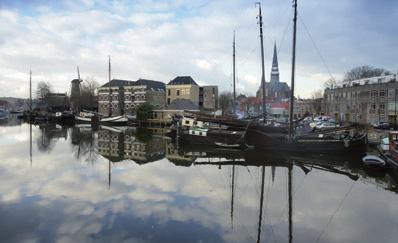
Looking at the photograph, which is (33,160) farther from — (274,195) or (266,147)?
(266,147)

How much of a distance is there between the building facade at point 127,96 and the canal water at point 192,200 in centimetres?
5431

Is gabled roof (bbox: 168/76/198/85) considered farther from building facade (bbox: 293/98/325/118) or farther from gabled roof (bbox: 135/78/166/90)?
building facade (bbox: 293/98/325/118)

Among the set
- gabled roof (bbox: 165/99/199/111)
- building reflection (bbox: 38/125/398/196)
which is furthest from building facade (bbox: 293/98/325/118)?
building reflection (bbox: 38/125/398/196)

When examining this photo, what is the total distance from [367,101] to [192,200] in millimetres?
Answer: 63816

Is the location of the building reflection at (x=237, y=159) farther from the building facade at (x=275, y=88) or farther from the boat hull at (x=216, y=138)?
the building facade at (x=275, y=88)

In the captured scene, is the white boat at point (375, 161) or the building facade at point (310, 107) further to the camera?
the building facade at point (310, 107)

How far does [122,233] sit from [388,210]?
35.0ft

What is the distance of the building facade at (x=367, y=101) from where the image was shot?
60562mm

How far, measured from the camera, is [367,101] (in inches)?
2628

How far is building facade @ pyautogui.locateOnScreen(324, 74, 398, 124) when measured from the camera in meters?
60.6

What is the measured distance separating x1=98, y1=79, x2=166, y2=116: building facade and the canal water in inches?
2138

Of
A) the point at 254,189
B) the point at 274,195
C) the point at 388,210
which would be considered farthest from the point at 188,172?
the point at 388,210

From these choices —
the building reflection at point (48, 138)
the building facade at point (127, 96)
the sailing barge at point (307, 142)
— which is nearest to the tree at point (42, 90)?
the building facade at point (127, 96)


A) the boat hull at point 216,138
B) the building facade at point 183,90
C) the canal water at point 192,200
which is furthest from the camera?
the building facade at point 183,90
